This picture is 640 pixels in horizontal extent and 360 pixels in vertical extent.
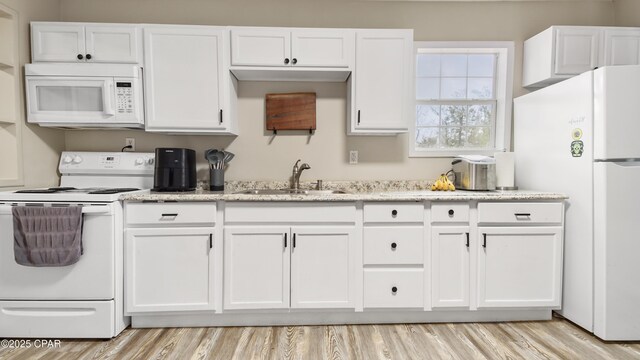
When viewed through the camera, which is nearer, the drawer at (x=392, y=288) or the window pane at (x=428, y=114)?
the drawer at (x=392, y=288)

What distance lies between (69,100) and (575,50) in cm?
381

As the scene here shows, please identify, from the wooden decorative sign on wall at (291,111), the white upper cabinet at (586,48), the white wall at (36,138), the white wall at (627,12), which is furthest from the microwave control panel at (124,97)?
the white wall at (627,12)

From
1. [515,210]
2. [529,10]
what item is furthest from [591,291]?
[529,10]

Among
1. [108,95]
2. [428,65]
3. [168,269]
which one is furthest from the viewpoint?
[428,65]

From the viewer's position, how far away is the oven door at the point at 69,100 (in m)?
2.37

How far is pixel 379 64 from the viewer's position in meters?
2.52

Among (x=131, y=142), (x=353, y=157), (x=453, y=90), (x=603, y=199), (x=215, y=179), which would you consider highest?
(x=453, y=90)

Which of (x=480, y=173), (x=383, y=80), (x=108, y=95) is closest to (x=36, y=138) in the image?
(x=108, y=95)

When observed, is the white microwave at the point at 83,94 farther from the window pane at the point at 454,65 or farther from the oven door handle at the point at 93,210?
the window pane at the point at 454,65

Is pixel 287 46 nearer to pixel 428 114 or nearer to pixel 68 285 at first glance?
pixel 428 114

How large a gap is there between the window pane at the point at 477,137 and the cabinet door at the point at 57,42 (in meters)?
3.16

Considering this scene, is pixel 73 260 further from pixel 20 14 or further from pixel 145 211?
pixel 20 14

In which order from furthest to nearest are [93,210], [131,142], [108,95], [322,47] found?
[131,142] < [322,47] < [108,95] < [93,210]

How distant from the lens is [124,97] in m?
2.41
